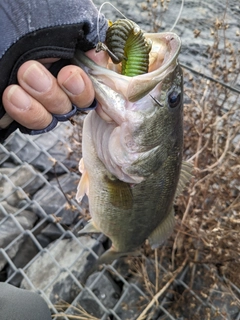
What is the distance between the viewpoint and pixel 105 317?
2791 millimetres

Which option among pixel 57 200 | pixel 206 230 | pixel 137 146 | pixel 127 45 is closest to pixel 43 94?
pixel 127 45

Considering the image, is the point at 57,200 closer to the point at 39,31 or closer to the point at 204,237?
the point at 204,237

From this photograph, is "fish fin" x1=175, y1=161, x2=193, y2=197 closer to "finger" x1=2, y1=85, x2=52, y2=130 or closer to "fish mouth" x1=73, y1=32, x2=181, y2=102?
"fish mouth" x1=73, y1=32, x2=181, y2=102

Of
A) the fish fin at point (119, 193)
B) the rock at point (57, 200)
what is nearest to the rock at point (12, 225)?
the rock at point (57, 200)

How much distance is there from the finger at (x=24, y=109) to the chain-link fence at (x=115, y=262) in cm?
146

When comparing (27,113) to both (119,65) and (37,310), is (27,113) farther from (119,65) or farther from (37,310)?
(37,310)

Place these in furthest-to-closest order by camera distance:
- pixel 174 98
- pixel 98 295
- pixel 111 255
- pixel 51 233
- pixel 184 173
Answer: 1. pixel 51 233
2. pixel 98 295
3. pixel 111 255
4. pixel 184 173
5. pixel 174 98

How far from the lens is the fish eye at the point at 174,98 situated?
1.42 m

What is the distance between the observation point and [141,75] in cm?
127

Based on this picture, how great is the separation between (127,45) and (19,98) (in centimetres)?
37

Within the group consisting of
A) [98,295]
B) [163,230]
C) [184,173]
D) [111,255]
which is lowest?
[98,295]

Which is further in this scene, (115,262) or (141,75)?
(115,262)

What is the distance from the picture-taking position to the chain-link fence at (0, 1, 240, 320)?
2.82 m

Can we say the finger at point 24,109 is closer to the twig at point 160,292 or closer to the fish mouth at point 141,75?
the fish mouth at point 141,75
